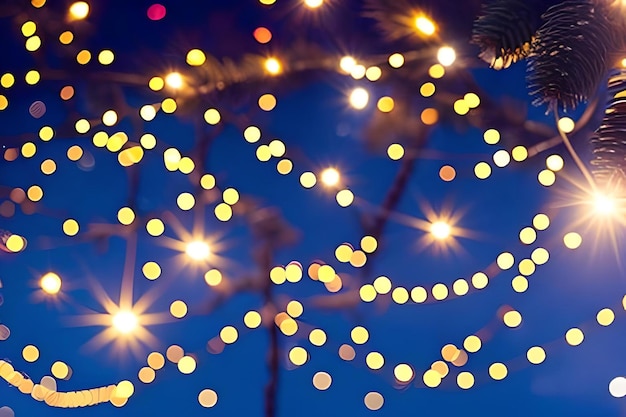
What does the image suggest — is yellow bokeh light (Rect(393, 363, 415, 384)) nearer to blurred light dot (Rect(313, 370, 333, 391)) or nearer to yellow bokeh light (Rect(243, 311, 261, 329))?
blurred light dot (Rect(313, 370, 333, 391))

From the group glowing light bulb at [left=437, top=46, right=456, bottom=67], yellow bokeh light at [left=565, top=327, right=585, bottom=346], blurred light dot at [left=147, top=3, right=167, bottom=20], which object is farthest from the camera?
blurred light dot at [left=147, top=3, right=167, bottom=20]

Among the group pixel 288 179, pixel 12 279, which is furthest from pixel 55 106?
pixel 288 179

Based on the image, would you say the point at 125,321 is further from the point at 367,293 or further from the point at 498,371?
the point at 498,371

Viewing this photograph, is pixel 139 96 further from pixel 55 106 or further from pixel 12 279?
pixel 12 279

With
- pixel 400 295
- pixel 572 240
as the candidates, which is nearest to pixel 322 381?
pixel 400 295

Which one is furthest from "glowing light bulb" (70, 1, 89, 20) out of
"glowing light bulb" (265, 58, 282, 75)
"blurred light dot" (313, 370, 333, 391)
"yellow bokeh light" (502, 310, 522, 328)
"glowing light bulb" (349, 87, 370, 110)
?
"yellow bokeh light" (502, 310, 522, 328)
